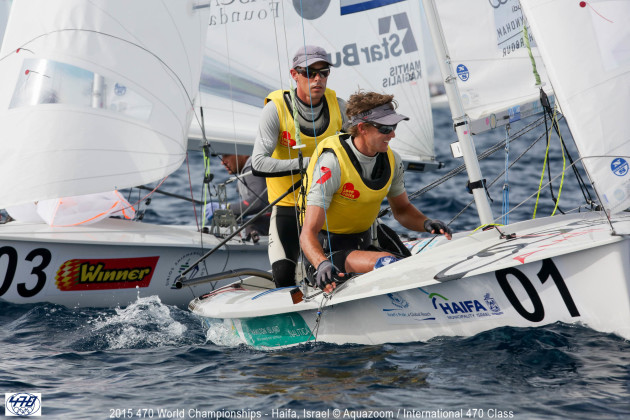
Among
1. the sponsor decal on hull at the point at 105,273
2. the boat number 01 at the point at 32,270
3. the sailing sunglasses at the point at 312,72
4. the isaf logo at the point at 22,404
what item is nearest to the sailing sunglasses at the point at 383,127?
the sailing sunglasses at the point at 312,72

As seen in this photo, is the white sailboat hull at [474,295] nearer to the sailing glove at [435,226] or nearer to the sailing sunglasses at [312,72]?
the sailing glove at [435,226]

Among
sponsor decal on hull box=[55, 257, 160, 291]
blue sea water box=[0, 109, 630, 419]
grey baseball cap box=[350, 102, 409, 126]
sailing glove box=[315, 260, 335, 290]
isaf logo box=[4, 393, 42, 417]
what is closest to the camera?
blue sea water box=[0, 109, 630, 419]

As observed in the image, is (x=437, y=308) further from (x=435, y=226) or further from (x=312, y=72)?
(x=312, y=72)

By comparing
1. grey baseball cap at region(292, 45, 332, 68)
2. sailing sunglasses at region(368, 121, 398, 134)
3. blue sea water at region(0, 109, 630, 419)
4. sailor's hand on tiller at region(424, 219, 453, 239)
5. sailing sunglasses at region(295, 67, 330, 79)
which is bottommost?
blue sea water at region(0, 109, 630, 419)

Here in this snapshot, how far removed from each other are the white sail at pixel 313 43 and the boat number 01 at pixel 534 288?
12.0 feet

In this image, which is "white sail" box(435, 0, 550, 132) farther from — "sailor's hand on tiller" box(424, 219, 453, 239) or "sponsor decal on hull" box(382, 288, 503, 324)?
"sponsor decal on hull" box(382, 288, 503, 324)

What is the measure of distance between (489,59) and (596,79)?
1.49 m

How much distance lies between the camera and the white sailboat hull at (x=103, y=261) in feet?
21.2

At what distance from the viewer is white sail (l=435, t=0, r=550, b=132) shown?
530 centimetres

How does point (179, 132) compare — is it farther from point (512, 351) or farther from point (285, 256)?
point (512, 351)

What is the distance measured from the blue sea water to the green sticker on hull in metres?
0.07

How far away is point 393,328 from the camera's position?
14.4 ft

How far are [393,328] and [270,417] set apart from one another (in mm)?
983

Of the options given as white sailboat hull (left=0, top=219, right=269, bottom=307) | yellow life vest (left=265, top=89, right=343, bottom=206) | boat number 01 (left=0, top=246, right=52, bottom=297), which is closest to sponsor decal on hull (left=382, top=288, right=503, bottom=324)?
yellow life vest (left=265, top=89, right=343, bottom=206)
